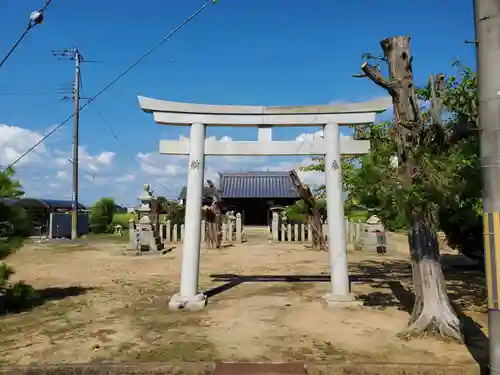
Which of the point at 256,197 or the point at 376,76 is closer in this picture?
the point at 376,76

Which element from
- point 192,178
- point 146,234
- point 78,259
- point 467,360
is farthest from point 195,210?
point 146,234

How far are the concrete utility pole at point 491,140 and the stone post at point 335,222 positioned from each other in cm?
382

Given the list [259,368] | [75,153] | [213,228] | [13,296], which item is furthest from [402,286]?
[75,153]

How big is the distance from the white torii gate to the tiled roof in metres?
22.6

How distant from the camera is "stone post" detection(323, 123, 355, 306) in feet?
23.7

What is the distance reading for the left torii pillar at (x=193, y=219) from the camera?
7.21 metres

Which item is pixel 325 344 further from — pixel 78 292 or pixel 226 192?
pixel 226 192

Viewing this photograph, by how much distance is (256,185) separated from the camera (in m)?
34.2

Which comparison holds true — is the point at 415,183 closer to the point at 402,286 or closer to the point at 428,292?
the point at 428,292

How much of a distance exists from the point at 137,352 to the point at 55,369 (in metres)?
0.86

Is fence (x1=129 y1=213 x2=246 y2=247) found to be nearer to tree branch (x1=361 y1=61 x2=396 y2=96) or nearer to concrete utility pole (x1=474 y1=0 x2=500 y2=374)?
tree branch (x1=361 y1=61 x2=396 y2=96)

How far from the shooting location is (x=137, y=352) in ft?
15.8

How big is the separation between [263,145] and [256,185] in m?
26.5

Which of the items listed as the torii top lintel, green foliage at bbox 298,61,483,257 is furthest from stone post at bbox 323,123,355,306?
green foliage at bbox 298,61,483,257
